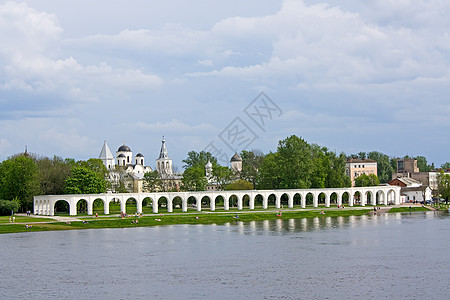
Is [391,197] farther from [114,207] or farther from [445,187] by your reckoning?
[114,207]

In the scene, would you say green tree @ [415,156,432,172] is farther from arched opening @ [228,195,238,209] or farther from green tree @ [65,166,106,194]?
green tree @ [65,166,106,194]

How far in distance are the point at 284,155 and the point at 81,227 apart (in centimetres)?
3889

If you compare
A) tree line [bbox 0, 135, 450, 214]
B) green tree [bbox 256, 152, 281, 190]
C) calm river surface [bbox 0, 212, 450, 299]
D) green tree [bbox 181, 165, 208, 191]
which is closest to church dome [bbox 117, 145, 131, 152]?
tree line [bbox 0, 135, 450, 214]

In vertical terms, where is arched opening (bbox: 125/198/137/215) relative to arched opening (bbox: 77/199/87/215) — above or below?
below

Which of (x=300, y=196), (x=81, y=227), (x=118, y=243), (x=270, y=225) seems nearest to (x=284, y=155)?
(x=300, y=196)

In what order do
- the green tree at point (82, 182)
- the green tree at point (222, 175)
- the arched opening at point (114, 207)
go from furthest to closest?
the green tree at point (222, 175), the arched opening at point (114, 207), the green tree at point (82, 182)

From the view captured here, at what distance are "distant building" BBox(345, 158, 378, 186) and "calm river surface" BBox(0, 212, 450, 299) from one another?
76198 mm

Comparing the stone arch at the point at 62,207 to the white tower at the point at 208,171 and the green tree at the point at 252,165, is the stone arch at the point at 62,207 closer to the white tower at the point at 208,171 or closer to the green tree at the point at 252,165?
the white tower at the point at 208,171

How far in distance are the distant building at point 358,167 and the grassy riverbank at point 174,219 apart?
50978mm

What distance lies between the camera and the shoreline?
60.5m

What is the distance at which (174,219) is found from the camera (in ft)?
227

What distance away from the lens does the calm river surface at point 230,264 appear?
30.1 meters

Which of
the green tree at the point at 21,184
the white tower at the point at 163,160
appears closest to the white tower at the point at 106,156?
the white tower at the point at 163,160

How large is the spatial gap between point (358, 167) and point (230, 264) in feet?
336
